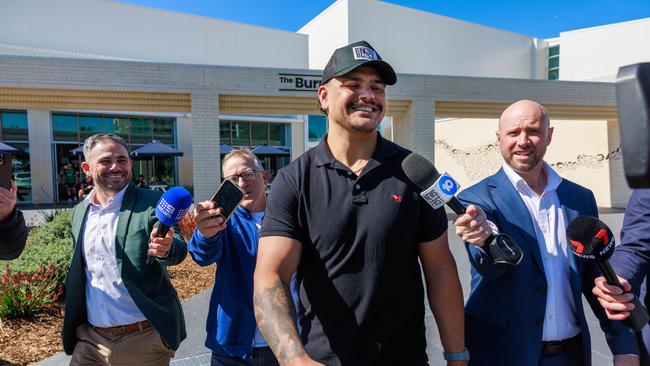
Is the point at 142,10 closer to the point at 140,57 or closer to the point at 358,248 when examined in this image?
the point at 140,57

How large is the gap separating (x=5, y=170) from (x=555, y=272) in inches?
112

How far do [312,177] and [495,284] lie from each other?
112 cm

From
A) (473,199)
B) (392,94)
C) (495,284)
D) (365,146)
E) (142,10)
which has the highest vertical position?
(142,10)

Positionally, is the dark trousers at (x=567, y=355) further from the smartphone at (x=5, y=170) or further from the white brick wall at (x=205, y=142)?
the white brick wall at (x=205, y=142)

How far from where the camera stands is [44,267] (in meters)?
5.07

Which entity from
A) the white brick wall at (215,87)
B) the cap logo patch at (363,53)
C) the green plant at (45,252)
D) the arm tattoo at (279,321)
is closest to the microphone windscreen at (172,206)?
the arm tattoo at (279,321)

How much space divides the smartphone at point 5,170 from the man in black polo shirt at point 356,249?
1.37 m

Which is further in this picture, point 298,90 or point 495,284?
point 298,90

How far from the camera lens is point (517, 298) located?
2.00m

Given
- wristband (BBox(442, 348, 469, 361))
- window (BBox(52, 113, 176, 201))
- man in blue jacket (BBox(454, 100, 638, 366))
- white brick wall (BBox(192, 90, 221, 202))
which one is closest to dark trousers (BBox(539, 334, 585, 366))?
man in blue jacket (BBox(454, 100, 638, 366))

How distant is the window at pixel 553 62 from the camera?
37.2 metres

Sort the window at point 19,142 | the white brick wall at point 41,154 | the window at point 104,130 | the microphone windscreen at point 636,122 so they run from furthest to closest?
the window at point 104,130 < the white brick wall at point 41,154 < the window at point 19,142 < the microphone windscreen at point 636,122

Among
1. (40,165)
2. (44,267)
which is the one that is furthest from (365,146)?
(40,165)

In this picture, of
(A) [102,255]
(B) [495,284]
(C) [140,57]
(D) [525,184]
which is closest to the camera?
(B) [495,284]
